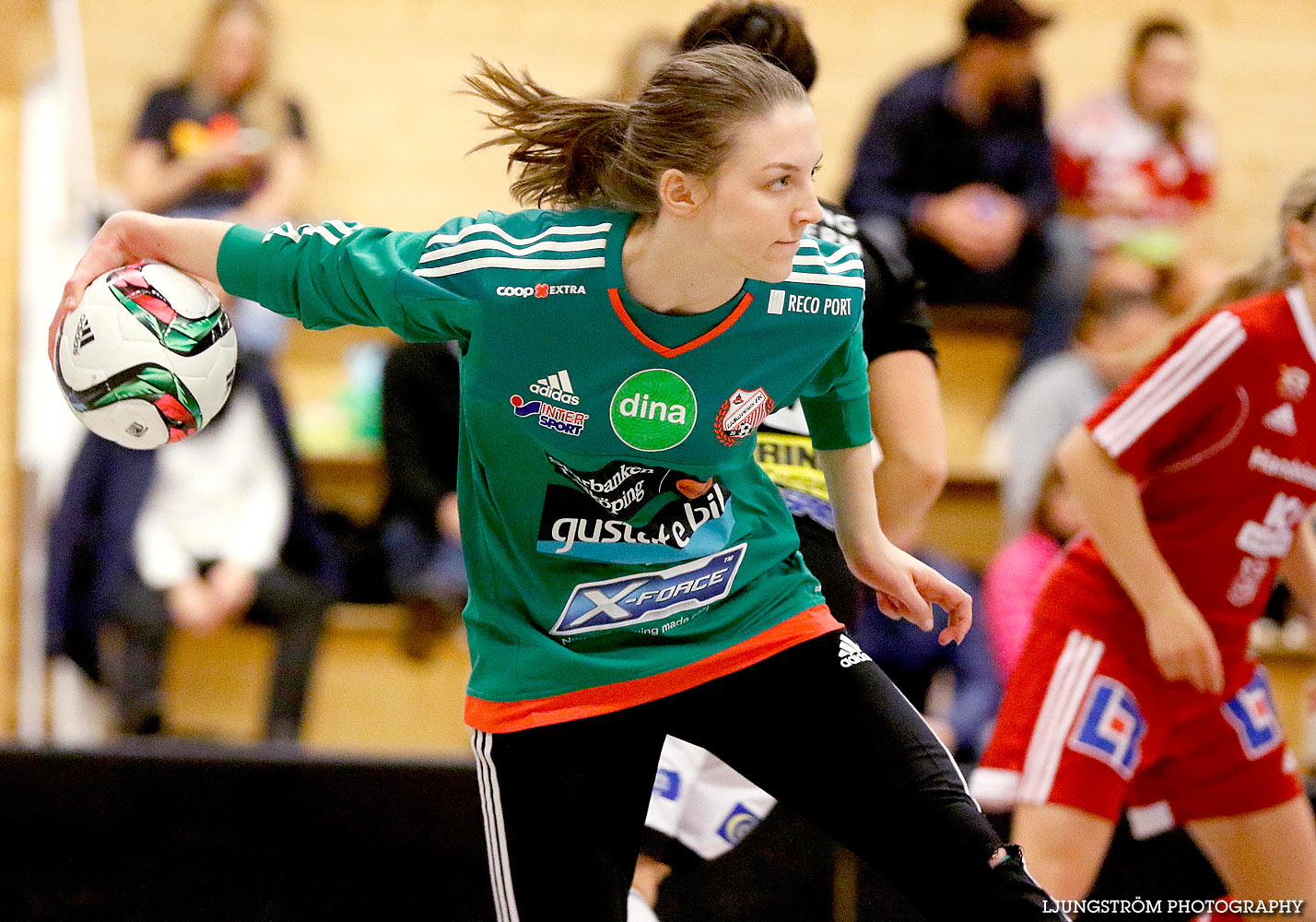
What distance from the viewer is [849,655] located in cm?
213

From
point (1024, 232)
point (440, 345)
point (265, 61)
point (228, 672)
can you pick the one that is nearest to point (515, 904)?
point (440, 345)

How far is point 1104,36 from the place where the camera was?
20.4 feet

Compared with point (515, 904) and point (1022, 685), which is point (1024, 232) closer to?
point (1022, 685)

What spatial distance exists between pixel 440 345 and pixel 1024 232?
2.13 meters

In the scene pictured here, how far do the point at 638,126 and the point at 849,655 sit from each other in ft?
2.66

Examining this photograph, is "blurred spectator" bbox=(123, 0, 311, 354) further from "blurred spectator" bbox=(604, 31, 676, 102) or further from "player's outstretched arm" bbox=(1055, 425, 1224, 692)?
"player's outstretched arm" bbox=(1055, 425, 1224, 692)

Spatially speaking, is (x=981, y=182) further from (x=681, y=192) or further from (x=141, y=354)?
(x=141, y=354)

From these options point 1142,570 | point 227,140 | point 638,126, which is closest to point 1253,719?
point 1142,570

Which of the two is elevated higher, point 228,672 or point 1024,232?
point 1024,232

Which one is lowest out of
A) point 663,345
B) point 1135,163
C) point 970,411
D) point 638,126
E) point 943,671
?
point 943,671

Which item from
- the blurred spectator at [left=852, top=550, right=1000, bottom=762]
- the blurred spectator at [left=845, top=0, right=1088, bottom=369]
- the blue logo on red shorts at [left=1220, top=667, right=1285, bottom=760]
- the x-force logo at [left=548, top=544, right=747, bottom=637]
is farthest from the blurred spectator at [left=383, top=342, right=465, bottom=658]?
the x-force logo at [left=548, top=544, right=747, bottom=637]

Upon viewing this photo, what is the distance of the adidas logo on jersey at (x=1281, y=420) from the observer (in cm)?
267

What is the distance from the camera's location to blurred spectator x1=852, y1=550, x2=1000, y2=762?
4332mm

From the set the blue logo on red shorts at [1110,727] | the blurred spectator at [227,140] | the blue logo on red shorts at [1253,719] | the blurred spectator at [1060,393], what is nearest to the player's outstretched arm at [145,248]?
the blue logo on red shorts at [1110,727]
